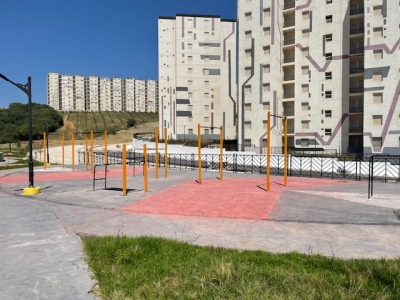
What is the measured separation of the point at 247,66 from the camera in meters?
46.0

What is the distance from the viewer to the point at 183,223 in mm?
7969

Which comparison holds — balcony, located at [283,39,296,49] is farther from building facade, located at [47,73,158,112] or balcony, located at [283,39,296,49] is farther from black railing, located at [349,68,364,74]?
building facade, located at [47,73,158,112]

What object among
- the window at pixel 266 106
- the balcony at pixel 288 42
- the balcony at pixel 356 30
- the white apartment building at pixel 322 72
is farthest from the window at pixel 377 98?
the balcony at pixel 288 42

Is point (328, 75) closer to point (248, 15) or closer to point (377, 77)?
point (377, 77)

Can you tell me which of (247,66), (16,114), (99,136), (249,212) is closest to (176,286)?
(249,212)

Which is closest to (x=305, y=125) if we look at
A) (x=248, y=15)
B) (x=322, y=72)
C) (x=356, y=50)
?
(x=322, y=72)

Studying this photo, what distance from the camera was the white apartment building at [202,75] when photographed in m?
60.8

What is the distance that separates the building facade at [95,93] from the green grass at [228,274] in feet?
450

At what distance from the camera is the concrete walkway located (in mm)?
4891

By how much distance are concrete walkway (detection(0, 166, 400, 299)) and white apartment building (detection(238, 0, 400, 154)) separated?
27.4 m

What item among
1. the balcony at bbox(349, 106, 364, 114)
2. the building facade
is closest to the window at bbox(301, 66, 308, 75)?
the balcony at bbox(349, 106, 364, 114)

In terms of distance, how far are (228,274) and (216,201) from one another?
677 cm

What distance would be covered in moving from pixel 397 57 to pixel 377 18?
16.2 ft

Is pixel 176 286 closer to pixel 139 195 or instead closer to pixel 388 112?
pixel 139 195
